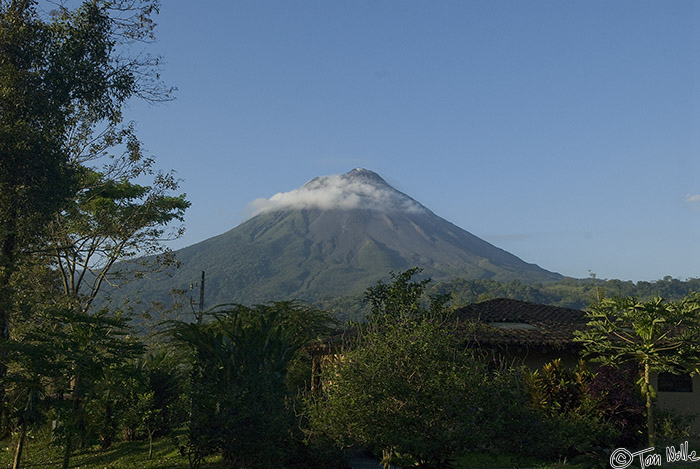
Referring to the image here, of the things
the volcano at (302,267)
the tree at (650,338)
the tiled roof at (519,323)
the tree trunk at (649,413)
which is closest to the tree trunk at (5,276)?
the tiled roof at (519,323)

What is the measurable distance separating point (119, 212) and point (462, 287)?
75.2 m

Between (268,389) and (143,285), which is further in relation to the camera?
(143,285)

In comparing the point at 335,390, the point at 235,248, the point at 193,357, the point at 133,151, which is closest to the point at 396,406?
the point at 335,390

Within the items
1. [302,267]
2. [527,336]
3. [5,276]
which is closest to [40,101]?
[5,276]

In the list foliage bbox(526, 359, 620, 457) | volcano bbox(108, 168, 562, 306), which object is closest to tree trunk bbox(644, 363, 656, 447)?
foliage bbox(526, 359, 620, 457)

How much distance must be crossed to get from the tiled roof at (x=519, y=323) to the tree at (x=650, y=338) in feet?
4.17

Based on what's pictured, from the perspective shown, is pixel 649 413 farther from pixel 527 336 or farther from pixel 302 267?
pixel 302 267

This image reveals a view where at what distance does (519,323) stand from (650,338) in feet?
18.3

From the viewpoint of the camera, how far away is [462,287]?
98.3m

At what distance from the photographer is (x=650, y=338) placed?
597 inches

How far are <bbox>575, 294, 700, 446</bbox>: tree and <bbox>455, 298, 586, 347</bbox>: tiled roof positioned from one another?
4.17ft

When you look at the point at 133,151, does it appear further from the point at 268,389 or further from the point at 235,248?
the point at 235,248

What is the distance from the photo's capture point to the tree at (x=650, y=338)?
1474 centimetres

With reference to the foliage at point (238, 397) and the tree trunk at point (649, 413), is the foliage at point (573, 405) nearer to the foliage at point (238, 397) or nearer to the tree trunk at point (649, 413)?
the tree trunk at point (649, 413)
